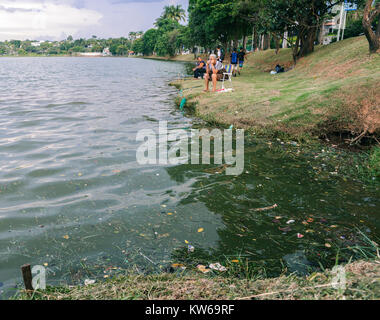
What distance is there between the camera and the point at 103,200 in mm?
6094

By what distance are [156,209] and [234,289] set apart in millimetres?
2903

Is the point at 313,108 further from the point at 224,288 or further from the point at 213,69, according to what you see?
the point at 224,288

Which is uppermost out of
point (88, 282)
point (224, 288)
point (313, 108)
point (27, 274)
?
point (313, 108)

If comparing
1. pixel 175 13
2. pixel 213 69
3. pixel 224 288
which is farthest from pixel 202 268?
pixel 175 13

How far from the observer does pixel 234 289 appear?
10.3 feet

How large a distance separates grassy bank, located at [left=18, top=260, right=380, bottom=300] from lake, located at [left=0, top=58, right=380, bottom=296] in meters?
0.79

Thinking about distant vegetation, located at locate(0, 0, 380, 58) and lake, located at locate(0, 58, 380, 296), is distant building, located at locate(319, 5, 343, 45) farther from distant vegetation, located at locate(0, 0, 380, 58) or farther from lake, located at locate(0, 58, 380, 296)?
lake, located at locate(0, 58, 380, 296)

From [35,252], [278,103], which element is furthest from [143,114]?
[35,252]

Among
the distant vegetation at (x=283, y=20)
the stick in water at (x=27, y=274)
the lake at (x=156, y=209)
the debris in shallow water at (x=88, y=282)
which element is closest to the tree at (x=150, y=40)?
the distant vegetation at (x=283, y=20)

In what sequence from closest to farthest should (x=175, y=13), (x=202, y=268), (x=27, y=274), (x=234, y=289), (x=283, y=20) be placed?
1. (x=27, y=274)
2. (x=234, y=289)
3. (x=202, y=268)
4. (x=283, y=20)
5. (x=175, y=13)

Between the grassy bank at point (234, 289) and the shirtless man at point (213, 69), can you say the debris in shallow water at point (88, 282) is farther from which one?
the shirtless man at point (213, 69)

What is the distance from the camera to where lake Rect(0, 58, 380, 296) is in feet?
14.5

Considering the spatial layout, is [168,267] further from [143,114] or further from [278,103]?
[143,114]

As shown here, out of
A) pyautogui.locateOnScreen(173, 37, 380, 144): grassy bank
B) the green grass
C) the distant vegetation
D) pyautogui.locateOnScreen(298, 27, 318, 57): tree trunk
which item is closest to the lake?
the green grass
